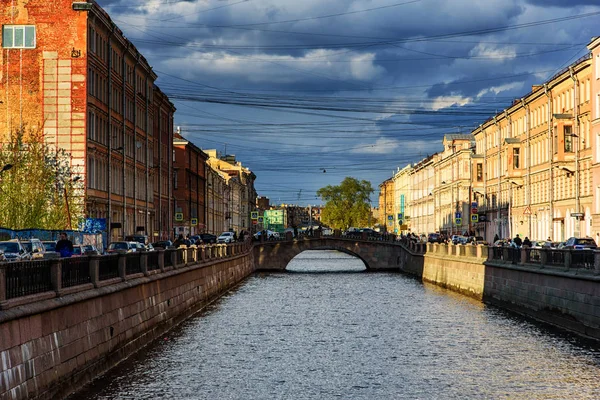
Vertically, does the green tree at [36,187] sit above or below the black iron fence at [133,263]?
above

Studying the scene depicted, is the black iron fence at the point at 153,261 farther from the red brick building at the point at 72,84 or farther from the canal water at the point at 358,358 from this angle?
the red brick building at the point at 72,84

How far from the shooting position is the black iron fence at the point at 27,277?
18.8m

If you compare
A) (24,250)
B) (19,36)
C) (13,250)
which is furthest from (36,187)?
(13,250)

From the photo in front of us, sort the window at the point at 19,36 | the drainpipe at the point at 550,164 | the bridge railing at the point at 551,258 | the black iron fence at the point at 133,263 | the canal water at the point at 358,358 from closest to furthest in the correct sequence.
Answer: the canal water at the point at 358,358 → the black iron fence at the point at 133,263 → the bridge railing at the point at 551,258 → the window at the point at 19,36 → the drainpipe at the point at 550,164

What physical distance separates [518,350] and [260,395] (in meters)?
11.4

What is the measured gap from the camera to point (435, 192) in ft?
518

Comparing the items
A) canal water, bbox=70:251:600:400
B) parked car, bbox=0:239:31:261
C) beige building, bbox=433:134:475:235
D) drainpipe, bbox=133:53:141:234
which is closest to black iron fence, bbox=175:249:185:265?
canal water, bbox=70:251:600:400

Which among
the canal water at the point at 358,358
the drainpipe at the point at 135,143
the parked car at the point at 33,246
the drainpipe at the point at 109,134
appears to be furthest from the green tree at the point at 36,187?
the drainpipe at the point at 135,143

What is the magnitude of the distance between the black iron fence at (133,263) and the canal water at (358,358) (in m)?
2.51

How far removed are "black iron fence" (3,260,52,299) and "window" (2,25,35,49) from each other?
1783 inches

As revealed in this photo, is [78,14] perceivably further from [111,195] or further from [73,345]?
[73,345]

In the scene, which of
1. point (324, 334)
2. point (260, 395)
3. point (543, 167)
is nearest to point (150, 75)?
point (543, 167)

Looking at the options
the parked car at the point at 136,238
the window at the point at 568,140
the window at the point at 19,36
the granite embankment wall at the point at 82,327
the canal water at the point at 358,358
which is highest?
the window at the point at 19,36

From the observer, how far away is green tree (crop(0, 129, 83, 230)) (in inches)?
2205
